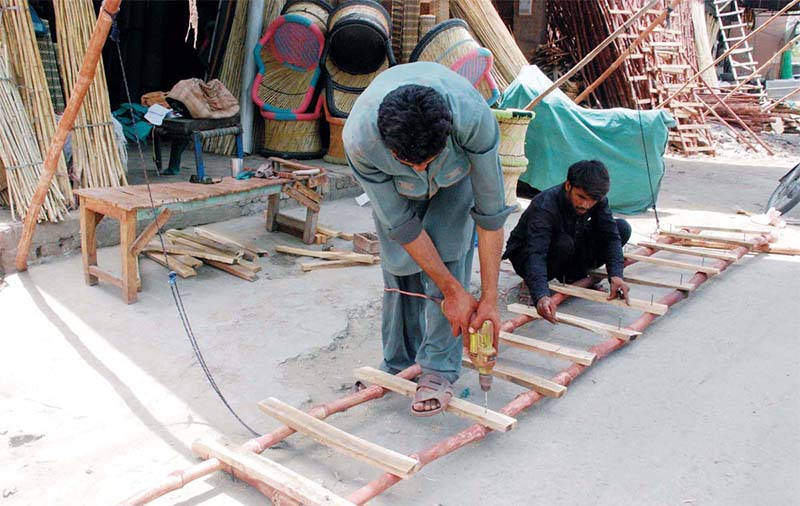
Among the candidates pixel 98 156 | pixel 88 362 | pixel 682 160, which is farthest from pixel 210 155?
pixel 682 160

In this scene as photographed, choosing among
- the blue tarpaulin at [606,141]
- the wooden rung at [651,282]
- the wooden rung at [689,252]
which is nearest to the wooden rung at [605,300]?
the wooden rung at [651,282]

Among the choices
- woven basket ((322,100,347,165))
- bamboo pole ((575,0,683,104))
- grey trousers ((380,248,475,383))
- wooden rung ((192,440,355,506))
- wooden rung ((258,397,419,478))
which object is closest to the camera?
wooden rung ((192,440,355,506))

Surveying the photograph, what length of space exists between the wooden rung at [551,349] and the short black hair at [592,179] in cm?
85

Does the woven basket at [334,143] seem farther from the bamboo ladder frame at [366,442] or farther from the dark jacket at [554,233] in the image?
the bamboo ladder frame at [366,442]

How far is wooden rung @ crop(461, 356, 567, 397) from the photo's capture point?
2772 mm

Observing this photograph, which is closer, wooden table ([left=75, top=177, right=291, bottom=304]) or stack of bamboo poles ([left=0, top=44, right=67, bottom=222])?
wooden table ([left=75, top=177, right=291, bottom=304])

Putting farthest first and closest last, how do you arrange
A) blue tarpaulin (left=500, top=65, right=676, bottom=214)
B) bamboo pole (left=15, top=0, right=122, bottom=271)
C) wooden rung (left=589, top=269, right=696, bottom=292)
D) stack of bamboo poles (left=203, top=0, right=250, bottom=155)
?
stack of bamboo poles (left=203, top=0, right=250, bottom=155), blue tarpaulin (left=500, top=65, right=676, bottom=214), wooden rung (left=589, top=269, right=696, bottom=292), bamboo pole (left=15, top=0, right=122, bottom=271)

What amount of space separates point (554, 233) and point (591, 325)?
2.06 ft

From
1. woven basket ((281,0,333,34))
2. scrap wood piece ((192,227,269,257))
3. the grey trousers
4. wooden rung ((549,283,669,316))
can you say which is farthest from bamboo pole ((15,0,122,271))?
woven basket ((281,0,333,34))

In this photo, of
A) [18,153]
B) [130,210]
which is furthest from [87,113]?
[130,210]

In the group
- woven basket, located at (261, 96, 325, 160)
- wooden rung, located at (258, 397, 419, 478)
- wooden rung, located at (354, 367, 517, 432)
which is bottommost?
wooden rung, located at (258, 397, 419, 478)

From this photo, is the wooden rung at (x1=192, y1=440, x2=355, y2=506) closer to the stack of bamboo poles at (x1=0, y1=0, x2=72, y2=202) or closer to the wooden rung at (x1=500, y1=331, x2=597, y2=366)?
the wooden rung at (x1=500, y1=331, x2=597, y2=366)

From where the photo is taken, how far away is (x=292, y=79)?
6750 millimetres

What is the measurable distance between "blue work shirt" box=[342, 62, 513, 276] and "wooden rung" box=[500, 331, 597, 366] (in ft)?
3.16
